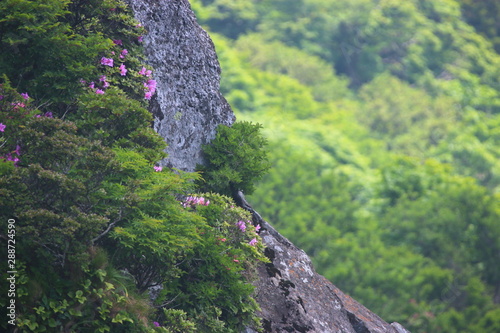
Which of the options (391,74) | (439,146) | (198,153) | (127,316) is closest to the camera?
(127,316)

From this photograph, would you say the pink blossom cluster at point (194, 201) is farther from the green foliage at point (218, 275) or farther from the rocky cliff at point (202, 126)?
the rocky cliff at point (202, 126)

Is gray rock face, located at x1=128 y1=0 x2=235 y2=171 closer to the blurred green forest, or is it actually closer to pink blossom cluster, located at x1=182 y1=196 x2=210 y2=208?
pink blossom cluster, located at x1=182 y1=196 x2=210 y2=208

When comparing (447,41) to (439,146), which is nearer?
(439,146)

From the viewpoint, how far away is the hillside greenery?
7758 mm

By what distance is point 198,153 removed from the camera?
11953 mm

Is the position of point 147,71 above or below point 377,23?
above

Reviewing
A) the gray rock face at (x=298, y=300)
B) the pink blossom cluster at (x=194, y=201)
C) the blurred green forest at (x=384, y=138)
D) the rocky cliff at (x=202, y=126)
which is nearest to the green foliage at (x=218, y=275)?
the pink blossom cluster at (x=194, y=201)

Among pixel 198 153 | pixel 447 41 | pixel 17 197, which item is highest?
pixel 17 197

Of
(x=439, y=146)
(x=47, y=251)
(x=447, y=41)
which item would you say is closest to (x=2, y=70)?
(x=47, y=251)

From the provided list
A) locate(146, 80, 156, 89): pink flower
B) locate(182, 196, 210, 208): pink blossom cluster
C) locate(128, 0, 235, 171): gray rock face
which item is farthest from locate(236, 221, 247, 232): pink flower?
locate(146, 80, 156, 89): pink flower

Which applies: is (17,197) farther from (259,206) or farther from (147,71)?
(259,206)

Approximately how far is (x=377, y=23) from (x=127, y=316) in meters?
61.5

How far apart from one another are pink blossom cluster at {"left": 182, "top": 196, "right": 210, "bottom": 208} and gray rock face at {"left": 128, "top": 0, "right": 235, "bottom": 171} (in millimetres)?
1174

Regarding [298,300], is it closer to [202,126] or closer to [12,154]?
[202,126]
